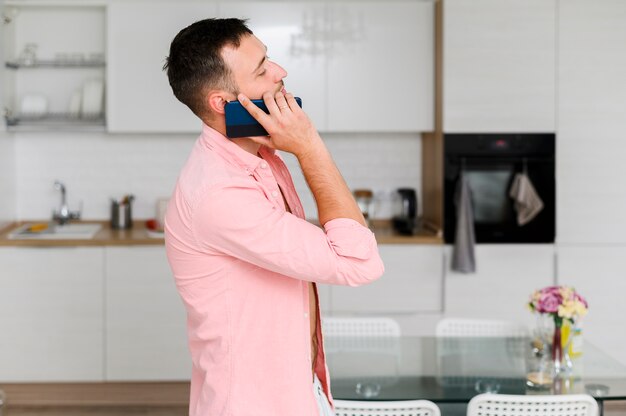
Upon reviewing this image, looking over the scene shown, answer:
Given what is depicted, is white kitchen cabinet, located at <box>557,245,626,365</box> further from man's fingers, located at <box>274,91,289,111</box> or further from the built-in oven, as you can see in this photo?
man's fingers, located at <box>274,91,289,111</box>

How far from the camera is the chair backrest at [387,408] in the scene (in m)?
2.62

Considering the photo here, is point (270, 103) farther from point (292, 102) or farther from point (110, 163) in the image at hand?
point (110, 163)

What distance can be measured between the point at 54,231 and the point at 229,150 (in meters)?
3.70

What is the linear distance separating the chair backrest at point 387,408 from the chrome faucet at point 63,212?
10.3ft

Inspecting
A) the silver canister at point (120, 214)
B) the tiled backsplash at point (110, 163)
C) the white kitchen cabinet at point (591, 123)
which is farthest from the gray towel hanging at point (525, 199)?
the silver canister at point (120, 214)

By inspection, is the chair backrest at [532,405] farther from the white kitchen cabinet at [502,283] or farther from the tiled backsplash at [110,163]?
the tiled backsplash at [110,163]

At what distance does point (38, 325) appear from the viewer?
4.87 metres

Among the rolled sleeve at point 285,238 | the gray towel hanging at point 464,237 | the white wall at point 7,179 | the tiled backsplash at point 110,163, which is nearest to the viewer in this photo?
the rolled sleeve at point 285,238

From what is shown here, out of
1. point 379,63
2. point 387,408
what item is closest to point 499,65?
point 379,63

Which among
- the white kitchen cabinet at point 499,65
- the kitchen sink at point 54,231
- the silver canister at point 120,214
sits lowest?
the kitchen sink at point 54,231

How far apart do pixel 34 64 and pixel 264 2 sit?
1411mm

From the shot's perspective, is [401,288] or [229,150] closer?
[229,150]

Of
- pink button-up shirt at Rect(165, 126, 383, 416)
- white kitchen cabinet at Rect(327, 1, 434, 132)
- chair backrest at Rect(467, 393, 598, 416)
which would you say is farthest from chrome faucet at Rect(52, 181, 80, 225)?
pink button-up shirt at Rect(165, 126, 383, 416)

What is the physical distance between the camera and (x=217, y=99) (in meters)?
1.71
